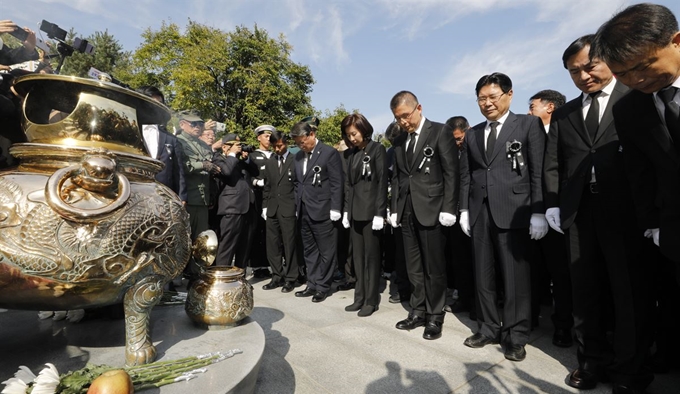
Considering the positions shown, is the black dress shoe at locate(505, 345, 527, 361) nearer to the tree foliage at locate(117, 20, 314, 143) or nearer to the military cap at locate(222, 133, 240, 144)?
the military cap at locate(222, 133, 240, 144)

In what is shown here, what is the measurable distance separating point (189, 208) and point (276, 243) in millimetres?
1332

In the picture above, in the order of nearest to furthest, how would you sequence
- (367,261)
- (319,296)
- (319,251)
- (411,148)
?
(411,148), (367,261), (319,296), (319,251)

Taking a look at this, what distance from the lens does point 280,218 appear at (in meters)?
5.12

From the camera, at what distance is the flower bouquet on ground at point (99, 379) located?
1281mm

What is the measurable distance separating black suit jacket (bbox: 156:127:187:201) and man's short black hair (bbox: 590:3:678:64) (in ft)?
14.0

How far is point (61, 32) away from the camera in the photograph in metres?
2.91

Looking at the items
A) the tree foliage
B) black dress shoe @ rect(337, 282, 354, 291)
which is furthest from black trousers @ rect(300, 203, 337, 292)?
the tree foliage

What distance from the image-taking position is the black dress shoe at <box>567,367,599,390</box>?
224cm

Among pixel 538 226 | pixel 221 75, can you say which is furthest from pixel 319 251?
pixel 221 75

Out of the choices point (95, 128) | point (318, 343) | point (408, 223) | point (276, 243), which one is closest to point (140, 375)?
point (95, 128)

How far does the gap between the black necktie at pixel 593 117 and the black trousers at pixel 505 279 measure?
87cm

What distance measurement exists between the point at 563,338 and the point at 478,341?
786mm

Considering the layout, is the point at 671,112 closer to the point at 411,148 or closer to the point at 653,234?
the point at 653,234

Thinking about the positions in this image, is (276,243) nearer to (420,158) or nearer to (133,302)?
(420,158)
